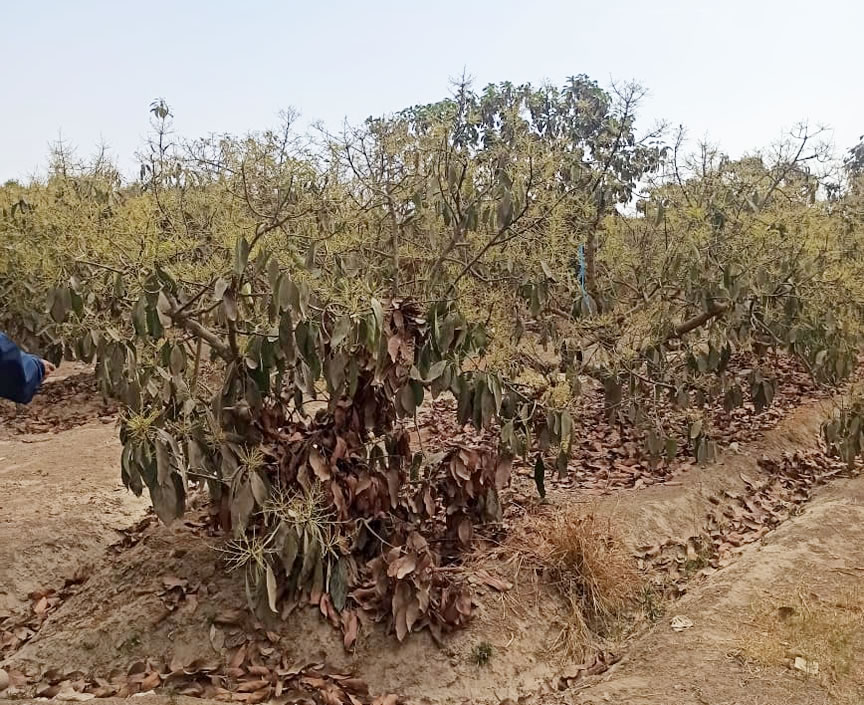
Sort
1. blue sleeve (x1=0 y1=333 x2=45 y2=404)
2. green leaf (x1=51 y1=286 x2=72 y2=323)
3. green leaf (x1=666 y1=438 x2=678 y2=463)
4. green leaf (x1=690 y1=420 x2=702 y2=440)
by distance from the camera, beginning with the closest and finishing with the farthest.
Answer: blue sleeve (x1=0 y1=333 x2=45 y2=404), green leaf (x1=51 y1=286 x2=72 y2=323), green leaf (x1=666 y1=438 x2=678 y2=463), green leaf (x1=690 y1=420 x2=702 y2=440)

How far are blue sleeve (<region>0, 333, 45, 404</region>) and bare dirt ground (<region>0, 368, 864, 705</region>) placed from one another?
1139 millimetres

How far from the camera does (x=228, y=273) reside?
3.07m

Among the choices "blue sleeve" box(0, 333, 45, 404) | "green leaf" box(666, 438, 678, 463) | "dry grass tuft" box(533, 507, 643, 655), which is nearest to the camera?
"blue sleeve" box(0, 333, 45, 404)

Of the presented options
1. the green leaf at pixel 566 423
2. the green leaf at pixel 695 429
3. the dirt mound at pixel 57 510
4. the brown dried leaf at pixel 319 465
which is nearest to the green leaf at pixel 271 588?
the brown dried leaf at pixel 319 465

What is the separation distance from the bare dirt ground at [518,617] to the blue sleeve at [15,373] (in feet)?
3.74

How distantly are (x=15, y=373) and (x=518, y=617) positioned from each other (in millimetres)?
2124

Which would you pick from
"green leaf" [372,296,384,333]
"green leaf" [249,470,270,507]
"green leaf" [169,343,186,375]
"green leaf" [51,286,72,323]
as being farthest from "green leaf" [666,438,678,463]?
"green leaf" [51,286,72,323]

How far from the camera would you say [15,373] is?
262 centimetres

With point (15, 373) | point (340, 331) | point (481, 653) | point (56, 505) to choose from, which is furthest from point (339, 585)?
point (56, 505)

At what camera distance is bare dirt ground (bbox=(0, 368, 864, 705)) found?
2939mm

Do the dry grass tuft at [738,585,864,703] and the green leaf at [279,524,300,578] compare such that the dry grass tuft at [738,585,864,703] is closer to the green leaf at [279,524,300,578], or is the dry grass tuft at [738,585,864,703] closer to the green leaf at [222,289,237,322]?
the green leaf at [279,524,300,578]

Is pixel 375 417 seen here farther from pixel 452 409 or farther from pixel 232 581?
pixel 452 409

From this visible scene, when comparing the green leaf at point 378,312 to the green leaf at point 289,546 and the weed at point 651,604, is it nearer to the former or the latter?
the green leaf at point 289,546

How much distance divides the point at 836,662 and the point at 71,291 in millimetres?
3132
